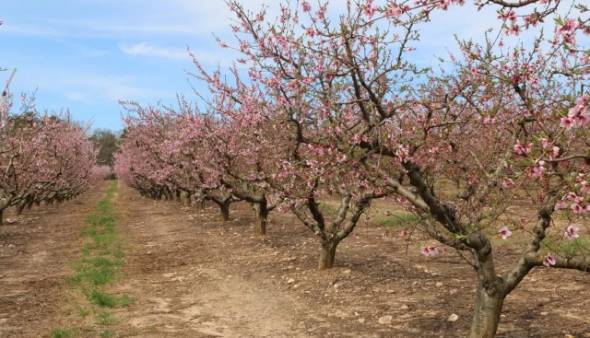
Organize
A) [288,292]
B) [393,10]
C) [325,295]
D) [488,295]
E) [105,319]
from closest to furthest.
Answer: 1. [393,10]
2. [488,295]
3. [105,319]
4. [325,295]
5. [288,292]

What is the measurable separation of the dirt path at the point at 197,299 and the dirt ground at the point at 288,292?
0.02 metres

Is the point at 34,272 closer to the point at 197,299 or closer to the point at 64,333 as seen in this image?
the point at 197,299

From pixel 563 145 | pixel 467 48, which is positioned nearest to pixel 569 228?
pixel 563 145

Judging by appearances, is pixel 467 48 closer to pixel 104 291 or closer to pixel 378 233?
pixel 104 291

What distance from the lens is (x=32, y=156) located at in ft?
74.7

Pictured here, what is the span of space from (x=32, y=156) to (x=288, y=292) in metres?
16.6

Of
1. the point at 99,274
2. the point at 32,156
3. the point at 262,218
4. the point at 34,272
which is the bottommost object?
the point at 34,272

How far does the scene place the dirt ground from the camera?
769cm

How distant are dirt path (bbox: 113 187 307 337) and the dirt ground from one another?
21 mm

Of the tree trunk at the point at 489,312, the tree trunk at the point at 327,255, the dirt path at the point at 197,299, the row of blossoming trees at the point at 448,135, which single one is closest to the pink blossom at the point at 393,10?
the row of blossoming trees at the point at 448,135

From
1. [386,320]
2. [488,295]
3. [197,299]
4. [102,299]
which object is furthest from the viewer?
[197,299]

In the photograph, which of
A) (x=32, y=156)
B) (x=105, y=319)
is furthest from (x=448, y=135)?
(x=32, y=156)

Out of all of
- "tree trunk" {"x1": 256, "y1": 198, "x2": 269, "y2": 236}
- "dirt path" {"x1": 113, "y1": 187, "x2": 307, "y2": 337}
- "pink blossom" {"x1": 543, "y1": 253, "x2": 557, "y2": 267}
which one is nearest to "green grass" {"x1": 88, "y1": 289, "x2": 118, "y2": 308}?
"dirt path" {"x1": 113, "y1": 187, "x2": 307, "y2": 337}

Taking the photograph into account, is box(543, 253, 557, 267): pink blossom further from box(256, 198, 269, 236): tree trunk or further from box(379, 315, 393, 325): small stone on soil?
box(256, 198, 269, 236): tree trunk
